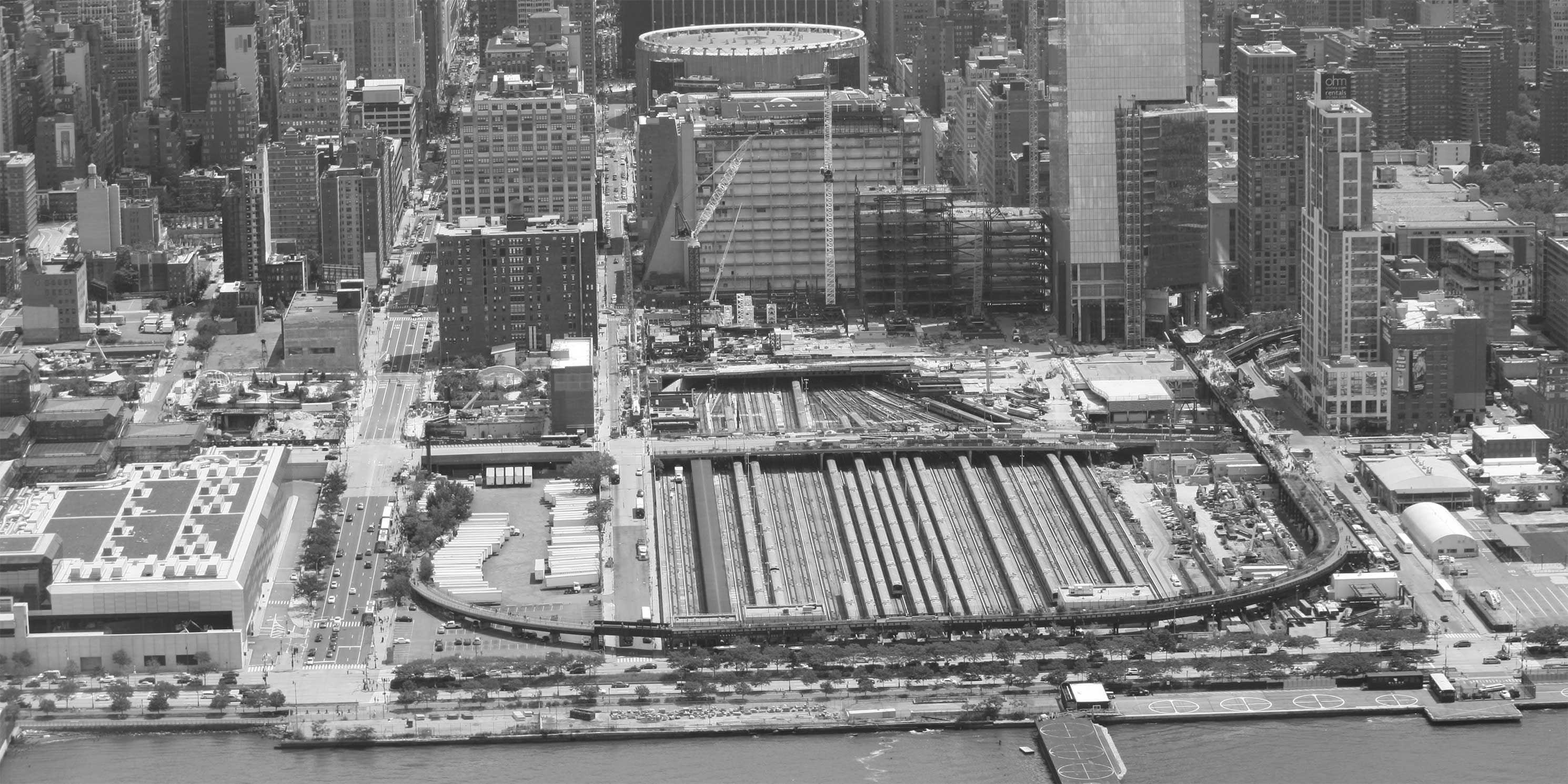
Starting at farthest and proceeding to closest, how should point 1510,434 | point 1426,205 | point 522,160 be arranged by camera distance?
point 522,160 < point 1426,205 < point 1510,434

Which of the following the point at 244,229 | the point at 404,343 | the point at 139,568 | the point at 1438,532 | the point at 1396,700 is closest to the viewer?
the point at 1396,700

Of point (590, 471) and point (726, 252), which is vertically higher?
point (726, 252)

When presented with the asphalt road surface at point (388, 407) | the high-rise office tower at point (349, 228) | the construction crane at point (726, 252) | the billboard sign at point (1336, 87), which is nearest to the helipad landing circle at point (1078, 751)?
the asphalt road surface at point (388, 407)

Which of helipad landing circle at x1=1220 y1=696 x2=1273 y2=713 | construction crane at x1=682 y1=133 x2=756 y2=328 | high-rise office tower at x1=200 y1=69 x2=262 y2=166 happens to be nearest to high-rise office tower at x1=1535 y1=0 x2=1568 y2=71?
construction crane at x1=682 y1=133 x2=756 y2=328

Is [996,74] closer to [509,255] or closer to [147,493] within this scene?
[509,255]

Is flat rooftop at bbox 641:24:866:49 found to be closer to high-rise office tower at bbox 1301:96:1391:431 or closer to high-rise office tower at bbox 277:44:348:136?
high-rise office tower at bbox 277:44:348:136

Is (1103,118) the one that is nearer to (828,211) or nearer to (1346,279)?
(828,211)

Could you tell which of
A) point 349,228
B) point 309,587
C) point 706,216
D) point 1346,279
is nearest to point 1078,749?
point 309,587
